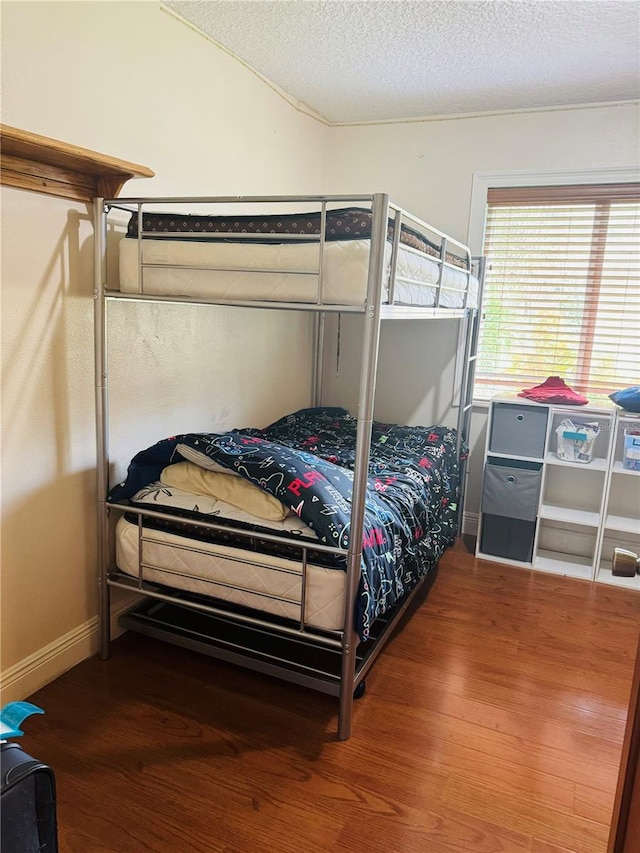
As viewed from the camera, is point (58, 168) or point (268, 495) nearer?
point (58, 168)

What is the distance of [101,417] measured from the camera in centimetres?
212

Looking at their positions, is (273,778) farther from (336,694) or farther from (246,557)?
(246,557)

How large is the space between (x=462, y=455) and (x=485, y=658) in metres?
1.38

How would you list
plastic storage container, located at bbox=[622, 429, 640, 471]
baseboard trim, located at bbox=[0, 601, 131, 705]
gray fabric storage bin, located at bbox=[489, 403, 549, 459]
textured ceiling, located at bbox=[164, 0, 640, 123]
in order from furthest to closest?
gray fabric storage bin, located at bbox=[489, 403, 549, 459], plastic storage container, located at bbox=[622, 429, 640, 471], textured ceiling, located at bbox=[164, 0, 640, 123], baseboard trim, located at bbox=[0, 601, 131, 705]

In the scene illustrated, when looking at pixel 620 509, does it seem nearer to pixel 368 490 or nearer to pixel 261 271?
pixel 368 490

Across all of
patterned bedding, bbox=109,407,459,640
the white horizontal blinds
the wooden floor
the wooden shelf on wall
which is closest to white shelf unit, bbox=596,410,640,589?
the white horizontal blinds

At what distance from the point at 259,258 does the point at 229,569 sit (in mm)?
973

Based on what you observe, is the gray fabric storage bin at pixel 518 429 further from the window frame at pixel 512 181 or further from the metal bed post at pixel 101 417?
the metal bed post at pixel 101 417

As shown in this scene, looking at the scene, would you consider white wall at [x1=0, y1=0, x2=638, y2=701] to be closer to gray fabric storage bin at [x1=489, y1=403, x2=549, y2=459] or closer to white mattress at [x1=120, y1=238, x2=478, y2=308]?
white mattress at [x1=120, y1=238, x2=478, y2=308]

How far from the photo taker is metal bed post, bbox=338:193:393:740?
5.47 ft

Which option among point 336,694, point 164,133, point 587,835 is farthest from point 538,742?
point 164,133

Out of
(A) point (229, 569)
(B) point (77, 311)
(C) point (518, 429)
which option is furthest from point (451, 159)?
(A) point (229, 569)

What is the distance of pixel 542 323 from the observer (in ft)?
11.5

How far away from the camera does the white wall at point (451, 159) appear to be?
10.5 feet
